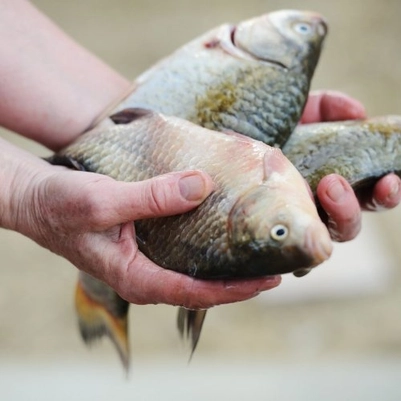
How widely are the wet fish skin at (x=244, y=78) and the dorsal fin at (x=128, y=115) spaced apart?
0.16 ft

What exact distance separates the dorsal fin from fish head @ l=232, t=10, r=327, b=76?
266mm

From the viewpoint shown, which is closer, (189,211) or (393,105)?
(189,211)

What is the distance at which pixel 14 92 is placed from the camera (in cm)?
143

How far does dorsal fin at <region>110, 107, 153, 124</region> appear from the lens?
1.20 metres

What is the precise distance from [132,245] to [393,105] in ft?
9.60

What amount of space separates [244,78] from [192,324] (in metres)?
0.46

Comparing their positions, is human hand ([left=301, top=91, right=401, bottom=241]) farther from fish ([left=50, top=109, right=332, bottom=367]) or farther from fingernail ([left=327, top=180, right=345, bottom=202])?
fish ([left=50, top=109, right=332, bottom=367])

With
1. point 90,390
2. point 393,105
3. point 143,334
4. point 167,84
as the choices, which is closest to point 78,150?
point 167,84

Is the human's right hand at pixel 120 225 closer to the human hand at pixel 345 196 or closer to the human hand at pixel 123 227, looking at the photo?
the human hand at pixel 123 227

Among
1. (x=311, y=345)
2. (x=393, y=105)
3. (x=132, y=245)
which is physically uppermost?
(x=132, y=245)

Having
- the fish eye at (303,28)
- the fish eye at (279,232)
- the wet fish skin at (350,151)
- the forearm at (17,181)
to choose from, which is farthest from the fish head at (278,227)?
the fish eye at (303,28)

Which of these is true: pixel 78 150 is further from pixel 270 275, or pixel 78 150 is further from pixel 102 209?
pixel 270 275

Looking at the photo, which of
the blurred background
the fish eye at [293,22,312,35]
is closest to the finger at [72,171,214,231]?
the fish eye at [293,22,312,35]

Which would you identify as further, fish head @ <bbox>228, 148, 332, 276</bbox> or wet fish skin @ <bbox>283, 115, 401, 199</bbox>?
wet fish skin @ <bbox>283, 115, 401, 199</bbox>
